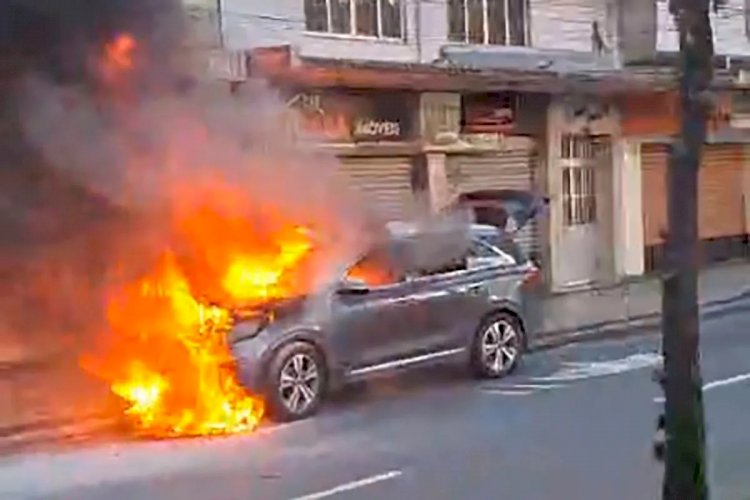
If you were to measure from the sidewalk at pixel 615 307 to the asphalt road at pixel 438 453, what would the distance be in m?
3.95

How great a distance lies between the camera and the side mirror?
12992 mm

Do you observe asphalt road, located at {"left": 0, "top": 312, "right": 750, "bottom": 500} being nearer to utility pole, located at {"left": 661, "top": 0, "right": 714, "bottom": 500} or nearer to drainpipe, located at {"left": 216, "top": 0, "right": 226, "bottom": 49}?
utility pole, located at {"left": 661, "top": 0, "right": 714, "bottom": 500}

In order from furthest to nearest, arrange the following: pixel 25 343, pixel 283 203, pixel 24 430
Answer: pixel 25 343
pixel 283 203
pixel 24 430

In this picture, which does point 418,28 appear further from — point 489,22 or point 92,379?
point 92,379

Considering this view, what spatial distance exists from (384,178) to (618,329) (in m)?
3.72

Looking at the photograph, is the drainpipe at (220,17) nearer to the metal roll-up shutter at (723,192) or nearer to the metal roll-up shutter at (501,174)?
the metal roll-up shutter at (501,174)

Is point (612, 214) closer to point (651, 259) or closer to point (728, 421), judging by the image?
point (651, 259)

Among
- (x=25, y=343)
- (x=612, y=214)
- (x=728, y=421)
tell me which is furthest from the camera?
(x=612, y=214)

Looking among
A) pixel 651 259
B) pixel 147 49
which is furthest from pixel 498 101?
pixel 147 49

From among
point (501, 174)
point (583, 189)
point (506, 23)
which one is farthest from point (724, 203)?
point (506, 23)

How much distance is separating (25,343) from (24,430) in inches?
110

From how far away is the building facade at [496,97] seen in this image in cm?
1852

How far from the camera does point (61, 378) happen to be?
14281 millimetres

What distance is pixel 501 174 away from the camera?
22.3 meters
